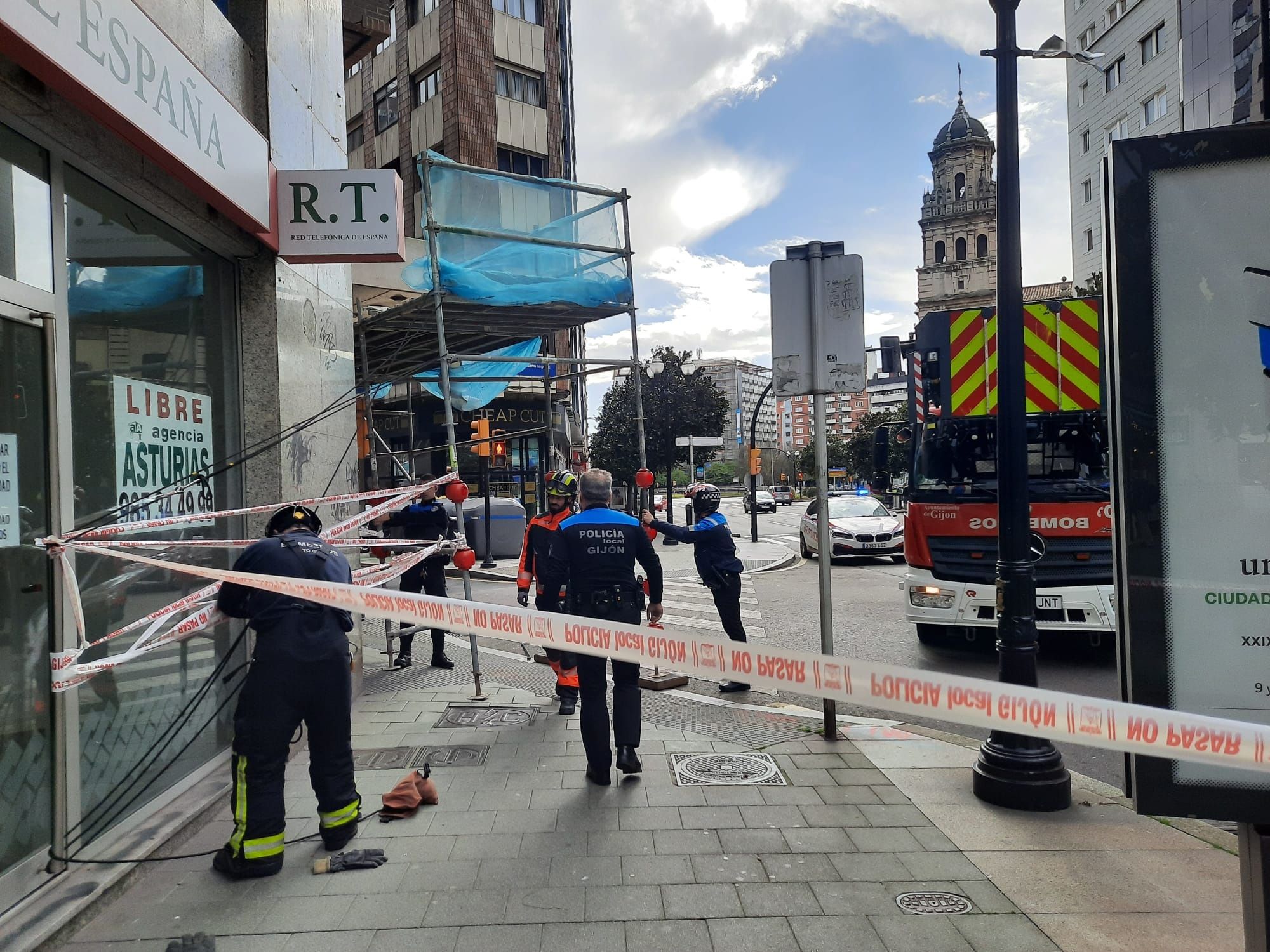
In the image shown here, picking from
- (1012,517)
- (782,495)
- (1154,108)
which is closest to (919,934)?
(1012,517)

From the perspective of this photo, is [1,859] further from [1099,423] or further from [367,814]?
[1099,423]

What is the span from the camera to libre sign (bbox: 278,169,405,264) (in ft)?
18.4

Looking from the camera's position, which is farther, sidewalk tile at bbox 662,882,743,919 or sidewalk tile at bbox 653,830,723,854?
sidewalk tile at bbox 653,830,723,854

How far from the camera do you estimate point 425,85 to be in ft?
101

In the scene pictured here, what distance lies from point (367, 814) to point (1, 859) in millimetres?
1659

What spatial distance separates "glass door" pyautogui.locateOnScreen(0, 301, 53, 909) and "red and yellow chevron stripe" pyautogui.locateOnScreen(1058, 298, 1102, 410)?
7738mm

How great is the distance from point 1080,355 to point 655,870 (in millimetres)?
6533

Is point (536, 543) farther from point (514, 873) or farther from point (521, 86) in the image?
point (521, 86)

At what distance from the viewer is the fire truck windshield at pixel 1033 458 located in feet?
26.4

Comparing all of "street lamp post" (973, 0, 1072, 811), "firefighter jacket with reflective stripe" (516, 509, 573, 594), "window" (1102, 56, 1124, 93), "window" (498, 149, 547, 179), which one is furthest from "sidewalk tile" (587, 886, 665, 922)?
"window" (1102, 56, 1124, 93)

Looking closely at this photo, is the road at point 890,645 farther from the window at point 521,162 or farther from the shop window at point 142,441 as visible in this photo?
the window at point 521,162

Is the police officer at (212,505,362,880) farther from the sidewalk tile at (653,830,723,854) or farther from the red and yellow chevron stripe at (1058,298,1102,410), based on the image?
the red and yellow chevron stripe at (1058,298,1102,410)

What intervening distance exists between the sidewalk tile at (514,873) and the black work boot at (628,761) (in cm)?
116

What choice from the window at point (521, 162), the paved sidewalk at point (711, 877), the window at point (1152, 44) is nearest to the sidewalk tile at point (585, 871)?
the paved sidewalk at point (711, 877)
